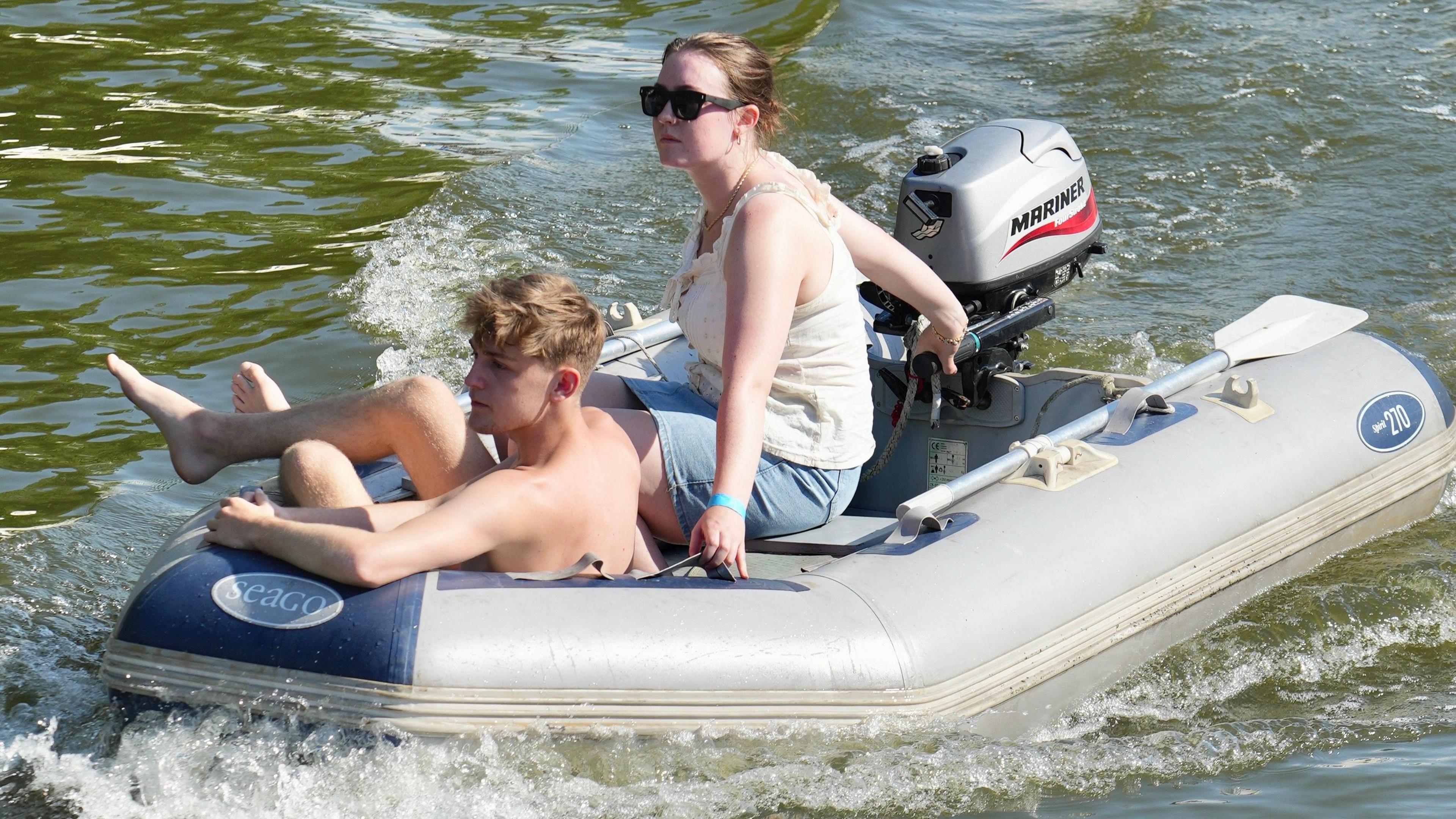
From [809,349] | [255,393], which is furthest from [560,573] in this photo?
[255,393]

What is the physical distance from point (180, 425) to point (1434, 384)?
3041 millimetres

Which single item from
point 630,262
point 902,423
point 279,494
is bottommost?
point 630,262

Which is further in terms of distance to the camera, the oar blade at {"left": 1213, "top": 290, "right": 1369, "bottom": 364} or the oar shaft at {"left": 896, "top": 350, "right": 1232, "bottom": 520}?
the oar blade at {"left": 1213, "top": 290, "right": 1369, "bottom": 364}

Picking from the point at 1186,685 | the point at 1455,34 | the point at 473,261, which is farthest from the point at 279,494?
the point at 1455,34

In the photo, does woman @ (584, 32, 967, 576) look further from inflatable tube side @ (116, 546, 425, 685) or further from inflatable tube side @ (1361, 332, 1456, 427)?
inflatable tube side @ (1361, 332, 1456, 427)

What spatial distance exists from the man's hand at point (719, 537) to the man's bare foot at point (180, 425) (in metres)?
1.00

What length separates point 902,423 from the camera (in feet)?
12.5

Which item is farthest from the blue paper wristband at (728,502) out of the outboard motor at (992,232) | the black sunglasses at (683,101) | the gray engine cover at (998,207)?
the gray engine cover at (998,207)

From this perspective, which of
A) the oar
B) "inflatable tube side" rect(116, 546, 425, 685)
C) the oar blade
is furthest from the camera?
the oar blade

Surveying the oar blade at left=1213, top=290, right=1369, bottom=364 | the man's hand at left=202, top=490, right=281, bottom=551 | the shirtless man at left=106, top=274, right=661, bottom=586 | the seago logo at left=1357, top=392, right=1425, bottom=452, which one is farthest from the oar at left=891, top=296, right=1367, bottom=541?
the man's hand at left=202, top=490, right=281, bottom=551

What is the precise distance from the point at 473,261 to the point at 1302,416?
347 centimetres

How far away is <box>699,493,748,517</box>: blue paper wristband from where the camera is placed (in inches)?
110

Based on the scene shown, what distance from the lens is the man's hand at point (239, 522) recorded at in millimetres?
2650

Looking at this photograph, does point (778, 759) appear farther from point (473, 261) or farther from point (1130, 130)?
point (1130, 130)
